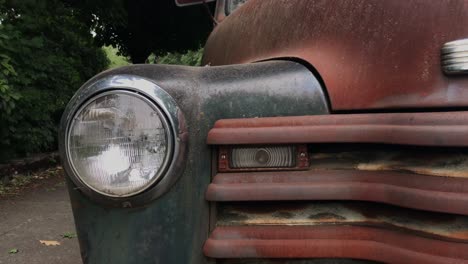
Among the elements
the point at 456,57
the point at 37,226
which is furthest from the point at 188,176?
the point at 37,226

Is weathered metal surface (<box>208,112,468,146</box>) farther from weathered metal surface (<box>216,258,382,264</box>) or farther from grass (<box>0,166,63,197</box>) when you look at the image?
grass (<box>0,166,63,197</box>)

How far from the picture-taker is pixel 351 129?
54.3 inches

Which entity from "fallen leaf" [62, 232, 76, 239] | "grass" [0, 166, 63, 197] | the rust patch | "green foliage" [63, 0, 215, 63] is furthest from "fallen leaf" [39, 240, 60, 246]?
"green foliage" [63, 0, 215, 63]

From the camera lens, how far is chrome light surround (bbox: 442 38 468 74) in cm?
128

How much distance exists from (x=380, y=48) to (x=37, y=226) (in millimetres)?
4263

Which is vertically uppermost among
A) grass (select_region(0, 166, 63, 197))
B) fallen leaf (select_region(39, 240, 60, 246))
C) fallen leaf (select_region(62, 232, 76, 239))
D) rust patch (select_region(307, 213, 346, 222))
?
rust patch (select_region(307, 213, 346, 222))

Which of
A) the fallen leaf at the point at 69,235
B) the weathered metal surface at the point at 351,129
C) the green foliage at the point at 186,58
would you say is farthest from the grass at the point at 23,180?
the green foliage at the point at 186,58

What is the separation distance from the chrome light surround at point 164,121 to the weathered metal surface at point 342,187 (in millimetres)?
143

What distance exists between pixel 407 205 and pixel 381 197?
3.2 inches

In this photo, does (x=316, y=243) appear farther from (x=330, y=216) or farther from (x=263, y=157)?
(x=263, y=157)

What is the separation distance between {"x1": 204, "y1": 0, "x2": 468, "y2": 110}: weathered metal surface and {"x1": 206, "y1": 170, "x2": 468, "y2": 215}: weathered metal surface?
0.68 ft

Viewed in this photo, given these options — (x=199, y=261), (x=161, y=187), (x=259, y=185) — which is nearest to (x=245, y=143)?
(x=259, y=185)

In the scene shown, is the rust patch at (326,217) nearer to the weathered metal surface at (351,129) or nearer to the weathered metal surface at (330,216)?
the weathered metal surface at (330,216)

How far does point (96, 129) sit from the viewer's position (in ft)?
4.78
